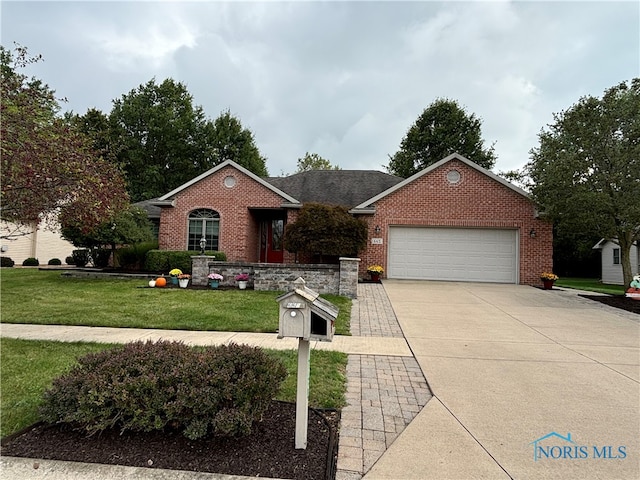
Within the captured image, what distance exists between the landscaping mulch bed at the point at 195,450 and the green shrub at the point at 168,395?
0.10 m

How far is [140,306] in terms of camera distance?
27.7 feet

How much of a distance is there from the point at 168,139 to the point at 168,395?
32.7 m

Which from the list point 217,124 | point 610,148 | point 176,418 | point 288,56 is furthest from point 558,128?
point 217,124

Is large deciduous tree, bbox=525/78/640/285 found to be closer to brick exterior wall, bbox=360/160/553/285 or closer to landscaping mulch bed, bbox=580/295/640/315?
landscaping mulch bed, bbox=580/295/640/315

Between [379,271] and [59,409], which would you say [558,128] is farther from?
[59,409]

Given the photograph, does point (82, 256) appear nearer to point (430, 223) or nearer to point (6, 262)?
point (6, 262)

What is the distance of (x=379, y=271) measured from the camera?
13773 mm

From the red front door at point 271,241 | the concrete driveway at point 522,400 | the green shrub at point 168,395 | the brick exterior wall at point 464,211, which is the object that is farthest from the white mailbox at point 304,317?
the red front door at point 271,241

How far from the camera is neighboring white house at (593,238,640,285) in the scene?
76.2ft

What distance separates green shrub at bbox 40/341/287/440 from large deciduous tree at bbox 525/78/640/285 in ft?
37.6

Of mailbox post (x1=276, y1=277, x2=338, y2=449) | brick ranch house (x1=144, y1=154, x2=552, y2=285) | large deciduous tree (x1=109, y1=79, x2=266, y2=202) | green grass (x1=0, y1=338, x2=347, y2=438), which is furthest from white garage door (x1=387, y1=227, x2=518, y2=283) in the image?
large deciduous tree (x1=109, y1=79, x2=266, y2=202)

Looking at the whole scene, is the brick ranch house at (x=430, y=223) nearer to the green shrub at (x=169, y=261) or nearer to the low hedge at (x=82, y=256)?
the green shrub at (x=169, y=261)

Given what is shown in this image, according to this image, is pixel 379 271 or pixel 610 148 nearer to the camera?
pixel 610 148

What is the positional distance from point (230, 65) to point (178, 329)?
11711 millimetres
